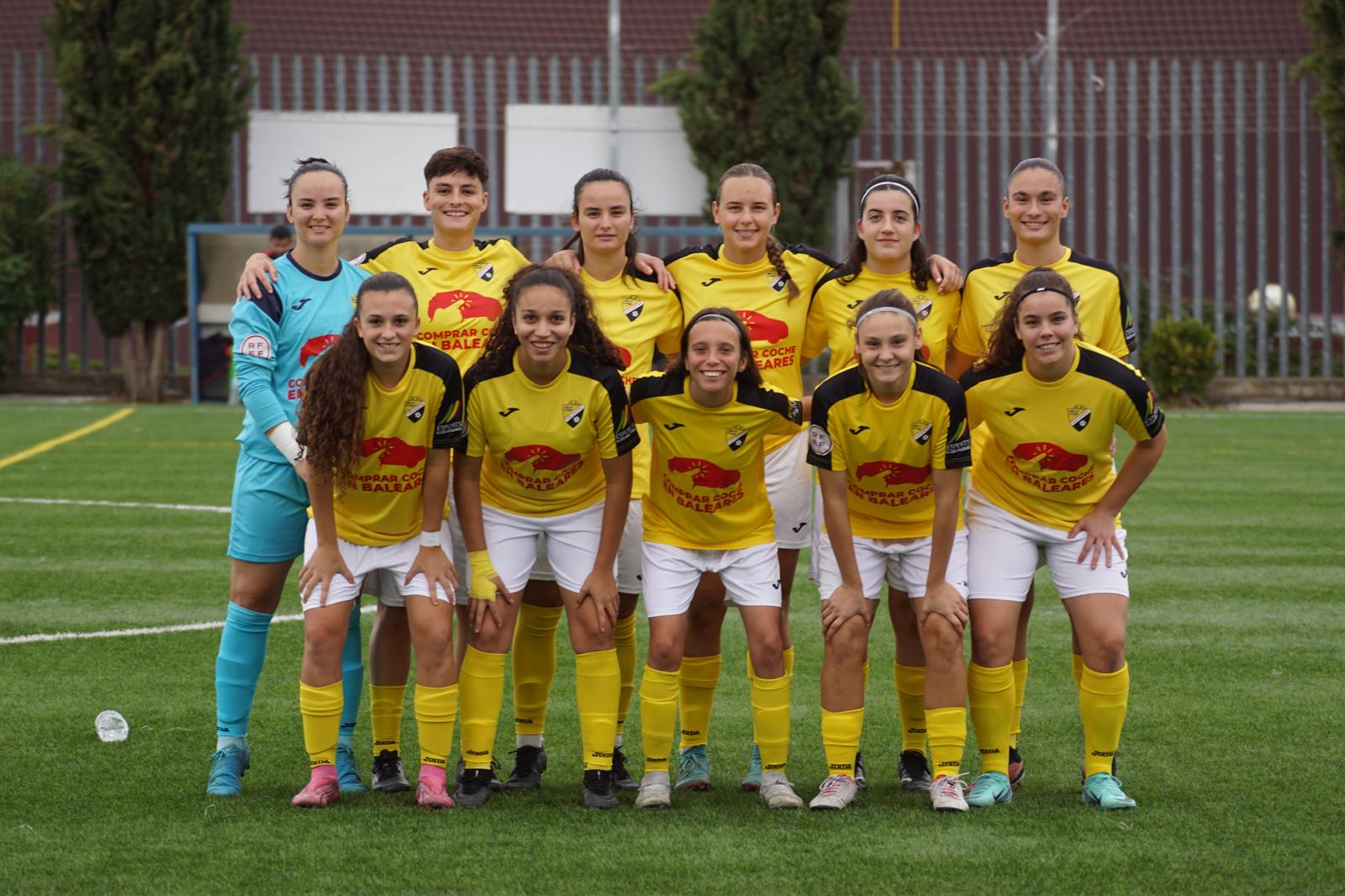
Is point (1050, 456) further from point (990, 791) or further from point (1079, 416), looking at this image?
point (990, 791)

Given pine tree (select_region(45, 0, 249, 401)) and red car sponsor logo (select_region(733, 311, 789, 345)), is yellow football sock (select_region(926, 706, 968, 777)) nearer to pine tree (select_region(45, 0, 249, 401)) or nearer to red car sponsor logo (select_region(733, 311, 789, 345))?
red car sponsor logo (select_region(733, 311, 789, 345))

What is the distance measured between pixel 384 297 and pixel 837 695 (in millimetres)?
1745

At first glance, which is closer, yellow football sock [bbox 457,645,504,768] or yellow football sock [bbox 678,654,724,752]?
yellow football sock [bbox 457,645,504,768]

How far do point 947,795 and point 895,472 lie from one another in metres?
0.94

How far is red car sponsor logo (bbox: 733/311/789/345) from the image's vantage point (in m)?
4.96

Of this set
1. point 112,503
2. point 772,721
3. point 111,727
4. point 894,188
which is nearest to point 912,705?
point 772,721

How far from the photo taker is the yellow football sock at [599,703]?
178 inches

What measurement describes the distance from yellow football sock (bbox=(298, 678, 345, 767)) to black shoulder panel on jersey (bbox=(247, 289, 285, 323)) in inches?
43.1

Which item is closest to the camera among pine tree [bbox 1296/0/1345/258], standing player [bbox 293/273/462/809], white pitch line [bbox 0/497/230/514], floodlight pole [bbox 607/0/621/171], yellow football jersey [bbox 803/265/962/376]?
standing player [bbox 293/273/462/809]

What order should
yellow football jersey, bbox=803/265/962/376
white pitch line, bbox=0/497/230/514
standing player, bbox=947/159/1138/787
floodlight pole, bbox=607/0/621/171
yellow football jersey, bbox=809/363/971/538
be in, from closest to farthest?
yellow football jersey, bbox=809/363/971/538, standing player, bbox=947/159/1138/787, yellow football jersey, bbox=803/265/962/376, white pitch line, bbox=0/497/230/514, floodlight pole, bbox=607/0/621/171

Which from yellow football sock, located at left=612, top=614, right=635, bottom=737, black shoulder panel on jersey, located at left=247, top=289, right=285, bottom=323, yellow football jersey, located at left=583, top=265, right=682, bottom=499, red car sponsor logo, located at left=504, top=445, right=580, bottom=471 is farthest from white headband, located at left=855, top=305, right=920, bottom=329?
black shoulder panel on jersey, located at left=247, top=289, right=285, bottom=323

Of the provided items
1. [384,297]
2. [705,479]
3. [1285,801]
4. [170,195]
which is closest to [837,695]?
[705,479]

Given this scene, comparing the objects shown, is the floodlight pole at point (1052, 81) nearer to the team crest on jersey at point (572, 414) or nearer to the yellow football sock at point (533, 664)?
the yellow football sock at point (533, 664)

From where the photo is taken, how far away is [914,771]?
477cm
